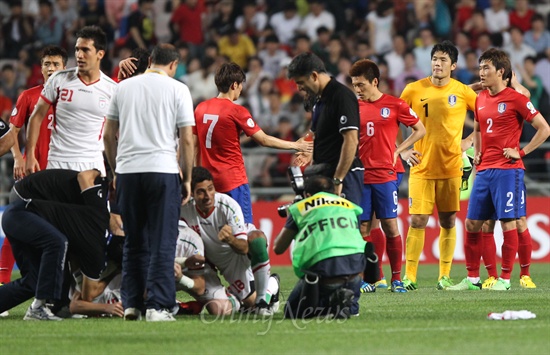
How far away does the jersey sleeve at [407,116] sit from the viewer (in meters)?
12.7

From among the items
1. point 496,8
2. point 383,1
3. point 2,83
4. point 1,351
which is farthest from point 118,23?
point 1,351

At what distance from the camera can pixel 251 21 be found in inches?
918

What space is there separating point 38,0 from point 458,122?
12923mm

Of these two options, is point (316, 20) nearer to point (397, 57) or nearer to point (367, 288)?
point (397, 57)

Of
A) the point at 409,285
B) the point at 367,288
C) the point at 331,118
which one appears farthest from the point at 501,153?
the point at 331,118

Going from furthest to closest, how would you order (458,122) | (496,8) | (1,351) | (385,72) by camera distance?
1. (496,8)
2. (385,72)
3. (458,122)
4. (1,351)

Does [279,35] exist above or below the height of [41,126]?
above

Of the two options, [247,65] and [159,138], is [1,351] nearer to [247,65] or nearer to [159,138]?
[159,138]

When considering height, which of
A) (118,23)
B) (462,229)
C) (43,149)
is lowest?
(462,229)

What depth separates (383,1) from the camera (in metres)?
22.9

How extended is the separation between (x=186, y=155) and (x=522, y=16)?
1516 cm

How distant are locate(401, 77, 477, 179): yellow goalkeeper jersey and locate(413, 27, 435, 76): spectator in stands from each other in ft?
27.2

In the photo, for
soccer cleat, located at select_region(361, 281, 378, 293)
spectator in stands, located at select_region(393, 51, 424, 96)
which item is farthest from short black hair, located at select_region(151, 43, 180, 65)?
spectator in stands, located at select_region(393, 51, 424, 96)

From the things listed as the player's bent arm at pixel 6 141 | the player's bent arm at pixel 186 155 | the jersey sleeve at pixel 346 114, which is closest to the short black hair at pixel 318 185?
the jersey sleeve at pixel 346 114
